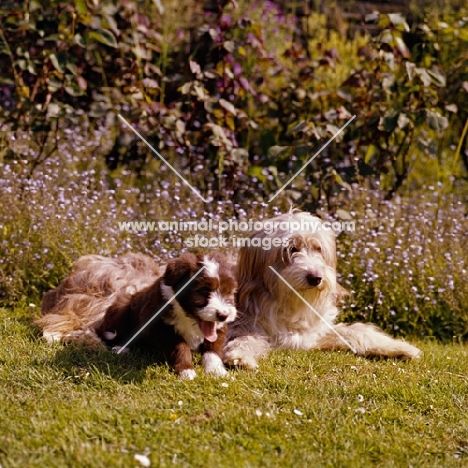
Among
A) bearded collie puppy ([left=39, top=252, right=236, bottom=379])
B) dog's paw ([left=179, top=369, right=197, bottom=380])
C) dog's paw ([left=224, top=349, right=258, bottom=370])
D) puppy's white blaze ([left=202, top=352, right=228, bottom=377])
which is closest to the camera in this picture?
bearded collie puppy ([left=39, top=252, right=236, bottom=379])

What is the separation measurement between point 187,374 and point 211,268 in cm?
67

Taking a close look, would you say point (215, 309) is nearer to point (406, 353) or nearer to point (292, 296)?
point (292, 296)

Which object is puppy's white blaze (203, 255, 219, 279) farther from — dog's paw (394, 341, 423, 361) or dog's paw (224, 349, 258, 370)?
dog's paw (394, 341, 423, 361)

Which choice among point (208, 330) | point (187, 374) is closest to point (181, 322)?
point (208, 330)

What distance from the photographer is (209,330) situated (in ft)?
15.1

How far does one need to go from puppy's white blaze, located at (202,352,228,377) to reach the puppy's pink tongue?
0.54ft

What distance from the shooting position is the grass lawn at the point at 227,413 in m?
3.60

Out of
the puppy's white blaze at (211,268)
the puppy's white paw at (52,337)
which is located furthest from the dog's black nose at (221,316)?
the puppy's white paw at (52,337)

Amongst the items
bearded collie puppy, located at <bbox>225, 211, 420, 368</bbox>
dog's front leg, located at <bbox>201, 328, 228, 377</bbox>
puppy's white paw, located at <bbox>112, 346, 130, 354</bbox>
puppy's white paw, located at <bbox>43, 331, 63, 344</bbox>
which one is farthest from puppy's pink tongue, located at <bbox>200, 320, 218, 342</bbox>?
puppy's white paw, located at <bbox>43, 331, 63, 344</bbox>

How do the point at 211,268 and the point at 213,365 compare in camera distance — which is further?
the point at 213,365

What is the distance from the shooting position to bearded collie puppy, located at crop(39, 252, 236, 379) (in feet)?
14.4

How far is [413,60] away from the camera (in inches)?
307

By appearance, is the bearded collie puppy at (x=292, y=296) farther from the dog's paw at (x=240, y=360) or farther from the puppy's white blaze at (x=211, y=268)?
the puppy's white blaze at (x=211, y=268)

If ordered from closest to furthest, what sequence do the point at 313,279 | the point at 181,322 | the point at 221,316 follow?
the point at 221,316 → the point at 181,322 → the point at 313,279
